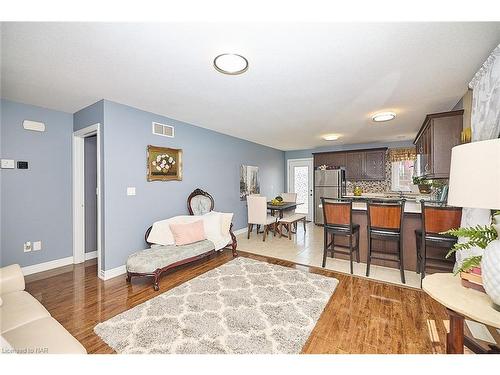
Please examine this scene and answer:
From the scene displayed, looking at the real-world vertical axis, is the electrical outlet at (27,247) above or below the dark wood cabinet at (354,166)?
below

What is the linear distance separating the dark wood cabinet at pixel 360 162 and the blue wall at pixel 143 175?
334 cm

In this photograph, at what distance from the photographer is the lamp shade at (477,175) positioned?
99 cm

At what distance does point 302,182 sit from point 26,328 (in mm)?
7191

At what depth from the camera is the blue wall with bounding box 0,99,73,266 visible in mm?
2857

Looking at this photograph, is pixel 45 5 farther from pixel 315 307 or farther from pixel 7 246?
pixel 7 246

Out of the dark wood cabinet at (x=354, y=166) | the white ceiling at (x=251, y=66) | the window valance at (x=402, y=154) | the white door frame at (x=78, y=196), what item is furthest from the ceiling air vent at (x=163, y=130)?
the window valance at (x=402, y=154)

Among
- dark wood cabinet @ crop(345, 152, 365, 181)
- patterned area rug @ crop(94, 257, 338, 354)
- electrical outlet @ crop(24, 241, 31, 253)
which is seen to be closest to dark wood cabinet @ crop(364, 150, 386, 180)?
dark wood cabinet @ crop(345, 152, 365, 181)

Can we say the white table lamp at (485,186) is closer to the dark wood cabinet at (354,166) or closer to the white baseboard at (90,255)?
the white baseboard at (90,255)

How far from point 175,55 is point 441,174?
3559mm

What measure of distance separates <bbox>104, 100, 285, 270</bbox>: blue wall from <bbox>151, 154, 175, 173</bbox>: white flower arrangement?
0.66 ft

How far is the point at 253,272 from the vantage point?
3.05 metres

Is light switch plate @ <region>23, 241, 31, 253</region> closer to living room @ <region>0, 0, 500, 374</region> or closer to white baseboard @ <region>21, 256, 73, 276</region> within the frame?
living room @ <region>0, 0, 500, 374</region>

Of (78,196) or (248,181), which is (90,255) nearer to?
(78,196)

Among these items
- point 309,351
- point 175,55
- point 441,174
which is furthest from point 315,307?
point 175,55
